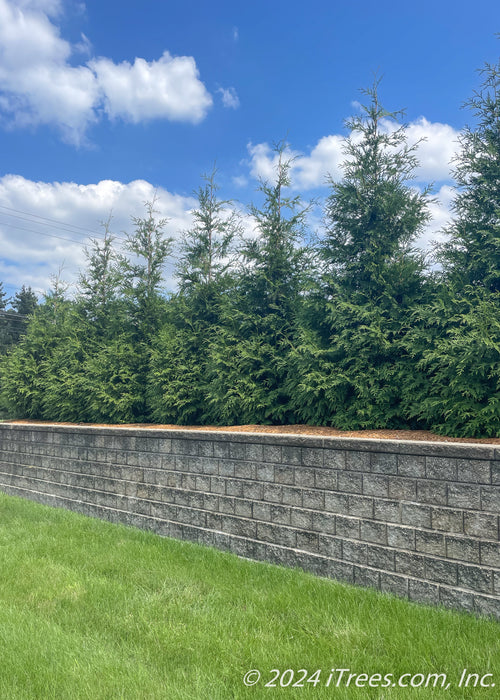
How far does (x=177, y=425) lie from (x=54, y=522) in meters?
2.47

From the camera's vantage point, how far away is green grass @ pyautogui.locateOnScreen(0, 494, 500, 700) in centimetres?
280

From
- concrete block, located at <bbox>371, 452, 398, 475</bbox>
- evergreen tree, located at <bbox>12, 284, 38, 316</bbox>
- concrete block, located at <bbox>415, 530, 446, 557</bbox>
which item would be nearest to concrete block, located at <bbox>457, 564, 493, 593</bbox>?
concrete block, located at <bbox>415, 530, 446, 557</bbox>

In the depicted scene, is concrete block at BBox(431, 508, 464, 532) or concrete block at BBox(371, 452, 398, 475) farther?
concrete block at BBox(371, 452, 398, 475)

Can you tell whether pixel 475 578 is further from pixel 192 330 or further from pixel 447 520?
pixel 192 330

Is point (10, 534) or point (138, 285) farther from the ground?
point (138, 285)

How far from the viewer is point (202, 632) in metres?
3.36

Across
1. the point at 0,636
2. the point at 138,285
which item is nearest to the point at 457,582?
the point at 0,636

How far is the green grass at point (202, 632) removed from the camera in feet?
9.20

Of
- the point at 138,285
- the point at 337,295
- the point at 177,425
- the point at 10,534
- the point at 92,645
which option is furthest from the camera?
the point at 138,285

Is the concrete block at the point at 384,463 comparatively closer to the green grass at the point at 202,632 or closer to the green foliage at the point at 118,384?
the green grass at the point at 202,632

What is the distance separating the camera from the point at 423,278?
244 inches

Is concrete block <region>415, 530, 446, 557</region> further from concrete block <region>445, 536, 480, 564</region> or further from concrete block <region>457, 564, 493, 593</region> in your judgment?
concrete block <region>457, 564, 493, 593</region>

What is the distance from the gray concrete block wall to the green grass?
0.78ft

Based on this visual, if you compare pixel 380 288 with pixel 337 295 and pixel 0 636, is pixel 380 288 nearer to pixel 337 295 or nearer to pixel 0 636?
pixel 337 295
